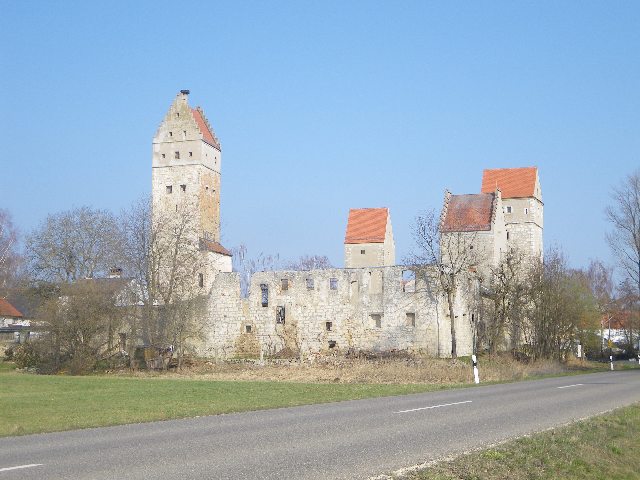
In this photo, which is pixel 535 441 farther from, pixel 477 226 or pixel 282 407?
pixel 477 226

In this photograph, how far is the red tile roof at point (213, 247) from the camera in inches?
2559

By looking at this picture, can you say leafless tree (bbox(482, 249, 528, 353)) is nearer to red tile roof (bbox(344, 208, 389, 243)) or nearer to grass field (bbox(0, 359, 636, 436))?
grass field (bbox(0, 359, 636, 436))

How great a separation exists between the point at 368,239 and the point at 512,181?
18676 millimetres

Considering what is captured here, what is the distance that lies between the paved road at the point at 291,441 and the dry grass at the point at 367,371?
12.7 metres

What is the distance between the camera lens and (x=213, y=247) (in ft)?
221

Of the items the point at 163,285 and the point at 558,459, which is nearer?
the point at 558,459

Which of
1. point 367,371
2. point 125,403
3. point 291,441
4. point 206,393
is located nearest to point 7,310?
point 367,371

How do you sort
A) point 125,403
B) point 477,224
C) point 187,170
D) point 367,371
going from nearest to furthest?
point 125,403, point 367,371, point 477,224, point 187,170

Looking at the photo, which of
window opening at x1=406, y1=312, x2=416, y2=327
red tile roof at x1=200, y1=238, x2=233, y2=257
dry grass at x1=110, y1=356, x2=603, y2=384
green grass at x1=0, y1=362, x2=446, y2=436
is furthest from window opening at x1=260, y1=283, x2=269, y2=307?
green grass at x1=0, y1=362, x2=446, y2=436

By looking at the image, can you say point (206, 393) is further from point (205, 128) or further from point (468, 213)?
point (205, 128)

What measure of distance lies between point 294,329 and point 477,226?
18.1m

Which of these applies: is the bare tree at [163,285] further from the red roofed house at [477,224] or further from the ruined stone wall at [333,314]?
the red roofed house at [477,224]

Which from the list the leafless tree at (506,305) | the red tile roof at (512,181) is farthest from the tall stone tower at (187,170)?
the red tile roof at (512,181)

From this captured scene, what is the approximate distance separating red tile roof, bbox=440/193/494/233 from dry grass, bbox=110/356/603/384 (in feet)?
72.3
